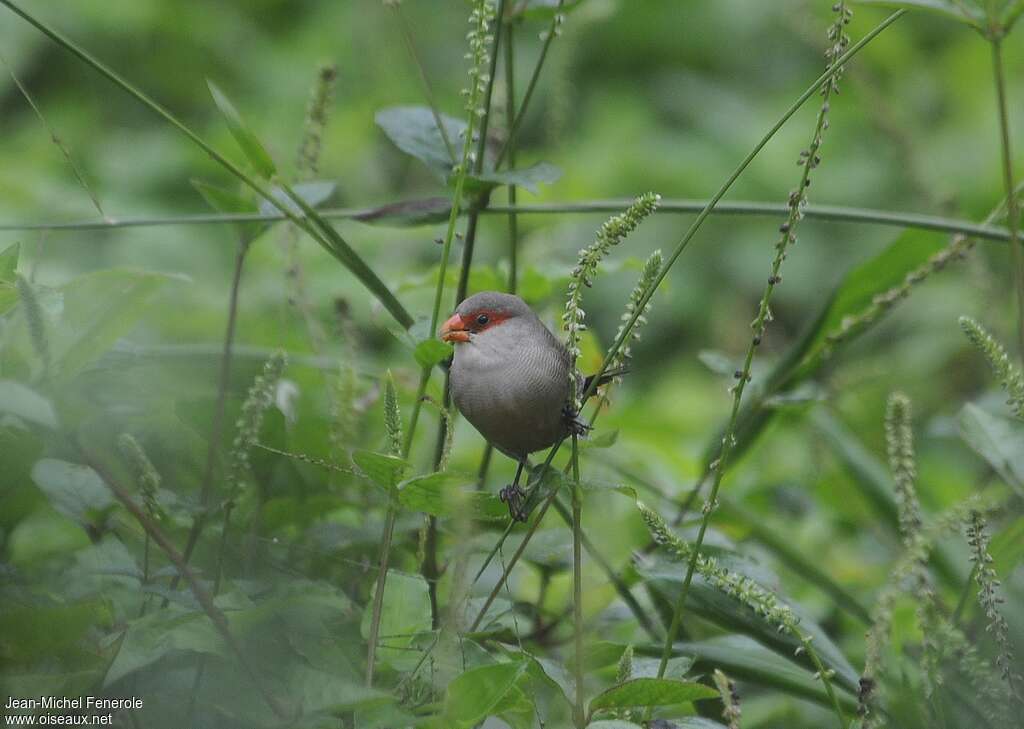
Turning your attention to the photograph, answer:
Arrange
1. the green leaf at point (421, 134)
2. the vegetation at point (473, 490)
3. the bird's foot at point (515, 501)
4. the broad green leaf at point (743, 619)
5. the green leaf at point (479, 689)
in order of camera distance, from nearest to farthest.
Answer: the green leaf at point (479, 689)
the vegetation at point (473, 490)
the bird's foot at point (515, 501)
the broad green leaf at point (743, 619)
the green leaf at point (421, 134)

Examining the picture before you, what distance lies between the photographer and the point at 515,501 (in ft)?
3.75

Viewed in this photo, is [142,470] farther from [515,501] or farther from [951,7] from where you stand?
[951,7]

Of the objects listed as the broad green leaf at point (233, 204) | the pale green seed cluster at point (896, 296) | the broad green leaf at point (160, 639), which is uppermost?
the broad green leaf at point (233, 204)

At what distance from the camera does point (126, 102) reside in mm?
3967

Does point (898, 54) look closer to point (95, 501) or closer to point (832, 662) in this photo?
point (832, 662)

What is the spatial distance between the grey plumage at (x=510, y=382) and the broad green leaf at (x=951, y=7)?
462mm

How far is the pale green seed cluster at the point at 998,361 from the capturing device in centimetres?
99

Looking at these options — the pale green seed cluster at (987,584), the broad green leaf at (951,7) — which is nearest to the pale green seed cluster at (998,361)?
the pale green seed cluster at (987,584)

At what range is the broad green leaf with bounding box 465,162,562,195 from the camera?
1.19 metres

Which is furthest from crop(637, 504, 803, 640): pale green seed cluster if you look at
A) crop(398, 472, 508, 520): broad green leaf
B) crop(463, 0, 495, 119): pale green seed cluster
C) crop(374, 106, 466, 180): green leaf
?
crop(374, 106, 466, 180): green leaf

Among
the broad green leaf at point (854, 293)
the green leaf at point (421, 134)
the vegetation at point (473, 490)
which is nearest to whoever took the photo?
the vegetation at point (473, 490)

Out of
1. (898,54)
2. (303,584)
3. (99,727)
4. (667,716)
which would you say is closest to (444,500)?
(303,584)

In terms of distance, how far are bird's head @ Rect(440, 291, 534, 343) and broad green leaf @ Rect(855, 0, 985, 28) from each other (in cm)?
48

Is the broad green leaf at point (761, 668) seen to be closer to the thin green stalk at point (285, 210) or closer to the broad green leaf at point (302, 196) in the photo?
the thin green stalk at point (285, 210)
